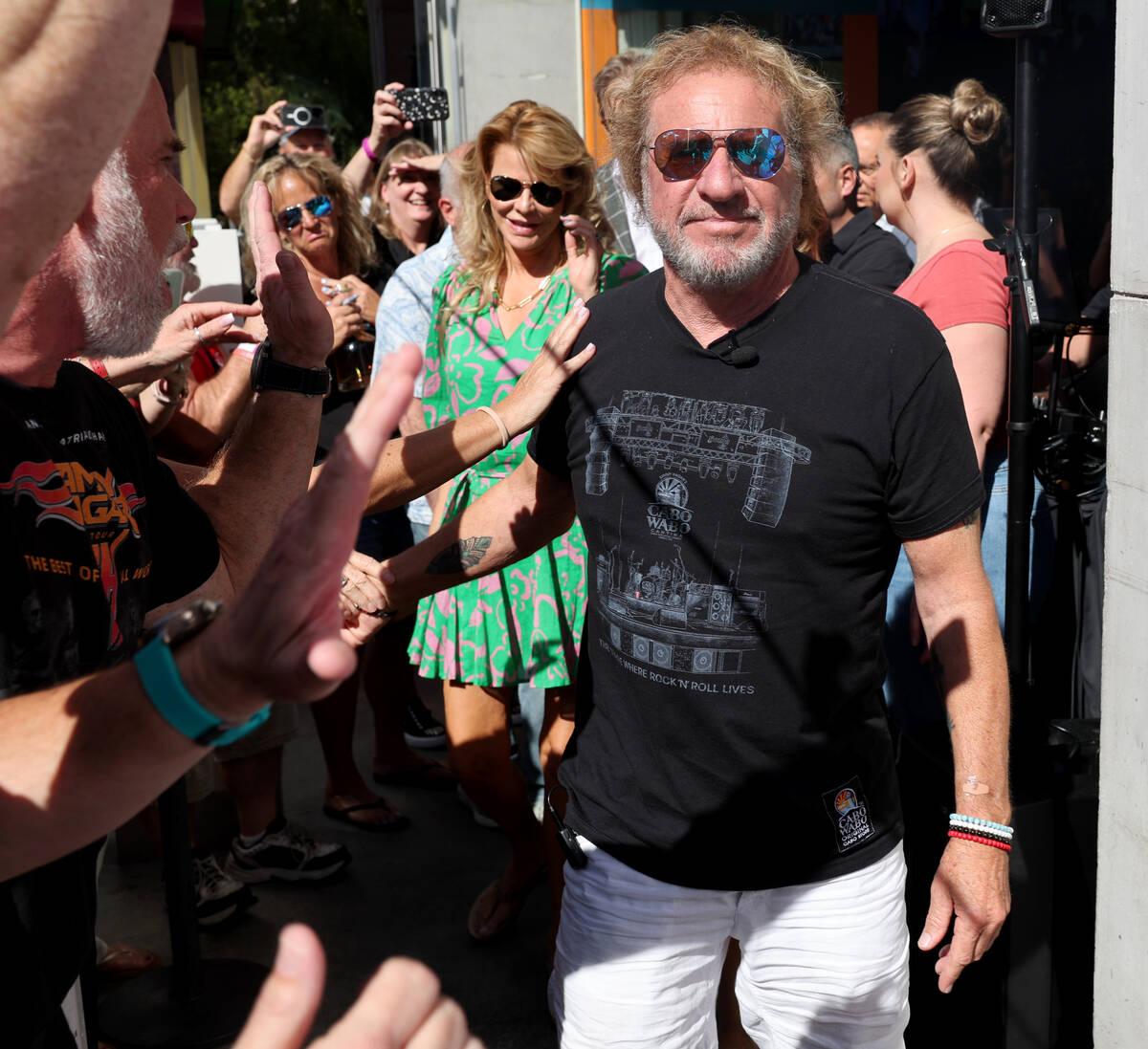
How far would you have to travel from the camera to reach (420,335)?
4105 millimetres

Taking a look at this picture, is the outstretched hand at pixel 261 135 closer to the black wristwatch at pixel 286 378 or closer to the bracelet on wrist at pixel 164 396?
the bracelet on wrist at pixel 164 396

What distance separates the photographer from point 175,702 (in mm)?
941

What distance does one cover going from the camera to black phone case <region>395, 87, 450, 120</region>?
624cm

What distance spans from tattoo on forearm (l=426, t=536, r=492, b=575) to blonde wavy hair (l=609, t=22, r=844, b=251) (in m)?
0.82

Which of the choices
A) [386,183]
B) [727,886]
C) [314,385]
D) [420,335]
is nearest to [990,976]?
[727,886]

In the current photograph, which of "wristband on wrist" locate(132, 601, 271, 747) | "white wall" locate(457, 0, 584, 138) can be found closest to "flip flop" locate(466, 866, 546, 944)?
"wristband on wrist" locate(132, 601, 271, 747)

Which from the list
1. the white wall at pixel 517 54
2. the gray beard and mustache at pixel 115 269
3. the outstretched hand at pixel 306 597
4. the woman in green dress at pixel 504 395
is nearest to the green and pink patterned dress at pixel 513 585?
the woman in green dress at pixel 504 395

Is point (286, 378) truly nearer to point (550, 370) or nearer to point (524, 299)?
point (550, 370)

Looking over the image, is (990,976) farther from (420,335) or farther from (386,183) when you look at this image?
(386,183)

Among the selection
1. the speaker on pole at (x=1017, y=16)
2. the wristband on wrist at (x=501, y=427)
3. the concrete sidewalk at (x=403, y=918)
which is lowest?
the concrete sidewalk at (x=403, y=918)

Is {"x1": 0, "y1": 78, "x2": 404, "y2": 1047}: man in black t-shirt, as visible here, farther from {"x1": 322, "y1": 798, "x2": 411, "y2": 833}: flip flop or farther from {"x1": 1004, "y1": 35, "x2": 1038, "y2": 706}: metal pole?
{"x1": 322, "y1": 798, "x2": 411, "y2": 833}: flip flop

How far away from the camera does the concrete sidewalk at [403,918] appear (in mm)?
3342

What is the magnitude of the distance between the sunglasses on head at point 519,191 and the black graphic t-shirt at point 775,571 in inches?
61.3

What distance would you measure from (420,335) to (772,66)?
78.9 inches
